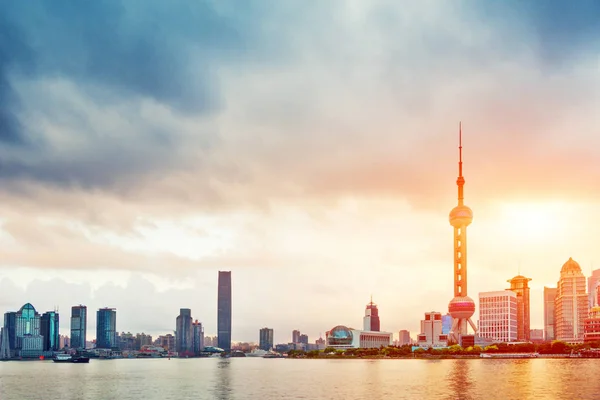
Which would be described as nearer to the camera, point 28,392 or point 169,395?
point 169,395

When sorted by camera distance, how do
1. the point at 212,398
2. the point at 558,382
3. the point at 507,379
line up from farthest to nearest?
the point at 507,379
the point at 558,382
the point at 212,398

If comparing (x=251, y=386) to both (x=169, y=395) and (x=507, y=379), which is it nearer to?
(x=169, y=395)

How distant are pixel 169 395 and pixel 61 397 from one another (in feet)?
85.3

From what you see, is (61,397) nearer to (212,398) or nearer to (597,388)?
(212,398)

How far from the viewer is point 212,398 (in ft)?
500

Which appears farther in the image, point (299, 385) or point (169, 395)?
point (299, 385)

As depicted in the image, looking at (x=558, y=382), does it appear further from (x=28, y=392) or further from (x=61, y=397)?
(x=28, y=392)

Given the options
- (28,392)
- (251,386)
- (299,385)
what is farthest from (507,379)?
(28,392)

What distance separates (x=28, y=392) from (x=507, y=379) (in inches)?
5129

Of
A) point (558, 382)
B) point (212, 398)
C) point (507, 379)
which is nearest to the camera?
point (212, 398)

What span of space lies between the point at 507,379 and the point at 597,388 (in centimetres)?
3365

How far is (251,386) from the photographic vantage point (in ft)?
631

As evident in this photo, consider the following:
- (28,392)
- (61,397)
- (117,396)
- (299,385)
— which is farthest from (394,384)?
(28,392)

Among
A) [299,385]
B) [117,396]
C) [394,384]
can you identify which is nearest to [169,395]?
[117,396]
